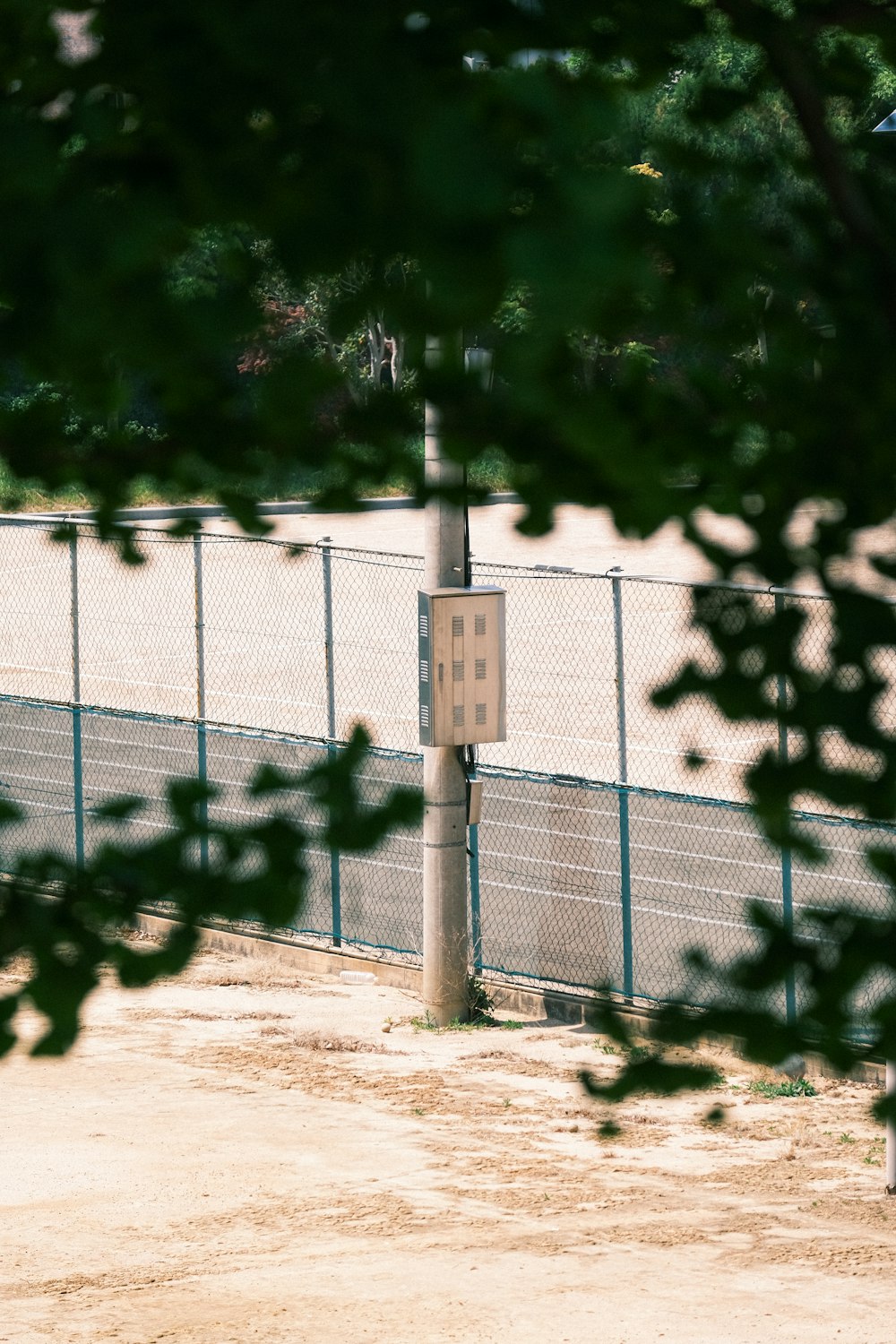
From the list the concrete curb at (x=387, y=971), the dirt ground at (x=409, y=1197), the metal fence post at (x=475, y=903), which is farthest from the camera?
the metal fence post at (x=475, y=903)

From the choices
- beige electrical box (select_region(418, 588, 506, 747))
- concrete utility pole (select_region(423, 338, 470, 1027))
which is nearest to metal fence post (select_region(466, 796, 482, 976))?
concrete utility pole (select_region(423, 338, 470, 1027))

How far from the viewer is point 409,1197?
9008 millimetres

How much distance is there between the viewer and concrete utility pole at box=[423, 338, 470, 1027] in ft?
37.5

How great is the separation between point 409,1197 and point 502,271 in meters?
8.24

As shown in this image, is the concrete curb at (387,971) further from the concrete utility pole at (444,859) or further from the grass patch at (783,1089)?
the concrete utility pole at (444,859)

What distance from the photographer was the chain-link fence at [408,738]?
1309 cm

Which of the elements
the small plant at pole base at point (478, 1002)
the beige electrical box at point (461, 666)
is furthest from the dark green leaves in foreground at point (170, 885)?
the small plant at pole base at point (478, 1002)

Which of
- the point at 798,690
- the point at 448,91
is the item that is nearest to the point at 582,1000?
the point at 798,690

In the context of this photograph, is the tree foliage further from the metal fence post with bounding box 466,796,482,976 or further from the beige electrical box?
the metal fence post with bounding box 466,796,482,976

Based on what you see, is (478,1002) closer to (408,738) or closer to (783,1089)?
(783,1089)

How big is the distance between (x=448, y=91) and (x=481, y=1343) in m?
6.68

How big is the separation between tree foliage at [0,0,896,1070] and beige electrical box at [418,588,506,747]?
30.4 feet

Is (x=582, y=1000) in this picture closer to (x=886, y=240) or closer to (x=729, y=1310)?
Answer: (x=729, y=1310)

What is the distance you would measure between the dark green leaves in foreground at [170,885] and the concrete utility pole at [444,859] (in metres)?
9.41
